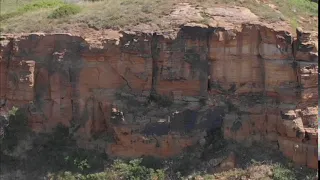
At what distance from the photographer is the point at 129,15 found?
1827cm

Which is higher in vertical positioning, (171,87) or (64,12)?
(64,12)

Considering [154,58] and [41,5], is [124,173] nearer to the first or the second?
[154,58]

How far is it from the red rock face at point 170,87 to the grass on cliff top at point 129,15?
782 mm

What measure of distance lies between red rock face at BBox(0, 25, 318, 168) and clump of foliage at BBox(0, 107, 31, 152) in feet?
0.88

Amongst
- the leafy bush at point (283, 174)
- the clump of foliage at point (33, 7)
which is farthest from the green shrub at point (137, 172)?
the clump of foliage at point (33, 7)

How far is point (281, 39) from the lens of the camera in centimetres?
1659

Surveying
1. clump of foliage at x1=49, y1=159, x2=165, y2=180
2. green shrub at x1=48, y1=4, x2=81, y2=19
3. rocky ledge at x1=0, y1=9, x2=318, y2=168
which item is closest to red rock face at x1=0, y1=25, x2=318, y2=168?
rocky ledge at x1=0, y1=9, x2=318, y2=168

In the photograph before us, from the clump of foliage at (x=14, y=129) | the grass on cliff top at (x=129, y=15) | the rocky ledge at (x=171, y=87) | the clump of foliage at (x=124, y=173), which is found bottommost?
the clump of foliage at (x=124, y=173)

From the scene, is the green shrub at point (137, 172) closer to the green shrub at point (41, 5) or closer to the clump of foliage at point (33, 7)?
the clump of foliage at point (33, 7)

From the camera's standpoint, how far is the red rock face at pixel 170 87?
655 inches

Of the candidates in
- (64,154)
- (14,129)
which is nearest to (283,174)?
(64,154)

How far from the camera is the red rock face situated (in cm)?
1664

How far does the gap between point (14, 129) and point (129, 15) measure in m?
5.66

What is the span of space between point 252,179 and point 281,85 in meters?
3.27
